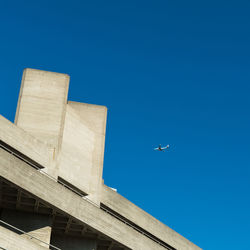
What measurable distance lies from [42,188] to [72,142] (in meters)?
7.95

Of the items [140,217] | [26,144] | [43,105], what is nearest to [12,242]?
[26,144]

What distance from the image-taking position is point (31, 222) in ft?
90.9

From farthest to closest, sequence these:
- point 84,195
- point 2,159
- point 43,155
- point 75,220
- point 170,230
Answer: point 170,230
point 84,195
point 43,155
point 75,220
point 2,159

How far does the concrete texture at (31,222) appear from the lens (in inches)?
1065

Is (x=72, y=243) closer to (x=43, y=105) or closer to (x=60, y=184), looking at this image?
(x=60, y=184)

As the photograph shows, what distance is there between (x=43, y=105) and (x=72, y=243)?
999 cm

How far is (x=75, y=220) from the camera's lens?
28016 mm

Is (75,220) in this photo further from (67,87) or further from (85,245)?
(67,87)

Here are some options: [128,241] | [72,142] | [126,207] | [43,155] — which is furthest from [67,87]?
[128,241]

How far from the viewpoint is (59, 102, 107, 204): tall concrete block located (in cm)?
3259

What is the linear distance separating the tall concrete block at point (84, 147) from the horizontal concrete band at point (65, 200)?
3399mm

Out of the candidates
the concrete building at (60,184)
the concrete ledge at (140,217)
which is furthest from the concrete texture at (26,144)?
the concrete ledge at (140,217)

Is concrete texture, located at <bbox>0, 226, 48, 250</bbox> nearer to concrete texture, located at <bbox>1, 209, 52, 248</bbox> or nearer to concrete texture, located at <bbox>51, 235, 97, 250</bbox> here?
concrete texture, located at <bbox>1, 209, 52, 248</bbox>

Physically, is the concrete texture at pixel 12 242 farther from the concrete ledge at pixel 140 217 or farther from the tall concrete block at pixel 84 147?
the concrete ledge at pixel 140 217
